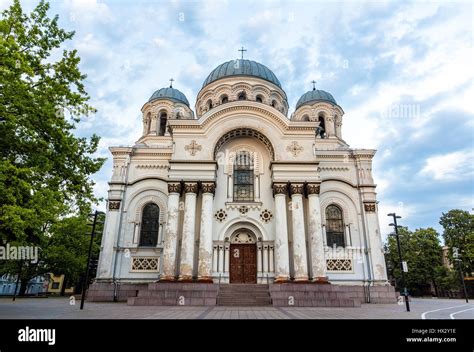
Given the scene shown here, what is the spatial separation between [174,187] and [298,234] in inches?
329

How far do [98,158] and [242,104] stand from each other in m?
12.4

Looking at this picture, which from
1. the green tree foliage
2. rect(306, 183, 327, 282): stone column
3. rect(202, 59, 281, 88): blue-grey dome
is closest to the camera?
rect(306, 183, 327, 282): stone column

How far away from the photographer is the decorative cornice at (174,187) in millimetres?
19516

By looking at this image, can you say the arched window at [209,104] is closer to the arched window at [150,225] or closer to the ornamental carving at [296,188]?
the arched window at [150,225]

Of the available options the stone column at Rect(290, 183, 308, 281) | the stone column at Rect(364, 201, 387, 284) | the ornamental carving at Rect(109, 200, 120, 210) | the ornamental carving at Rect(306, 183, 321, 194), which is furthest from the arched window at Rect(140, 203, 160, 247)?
the stone column at Rect(364, 201, 387, 284)

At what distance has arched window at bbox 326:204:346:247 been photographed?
20.8m

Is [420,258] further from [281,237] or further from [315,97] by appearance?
[281,237]

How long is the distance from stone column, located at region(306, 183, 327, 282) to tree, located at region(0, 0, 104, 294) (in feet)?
42.4

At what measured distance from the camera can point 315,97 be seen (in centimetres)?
2955

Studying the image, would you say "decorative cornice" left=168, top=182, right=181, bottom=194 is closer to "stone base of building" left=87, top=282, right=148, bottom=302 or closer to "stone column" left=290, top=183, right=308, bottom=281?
"stone base of building" left=87, top=282, right=148, bottom=302

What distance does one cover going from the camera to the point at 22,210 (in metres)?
8.03
